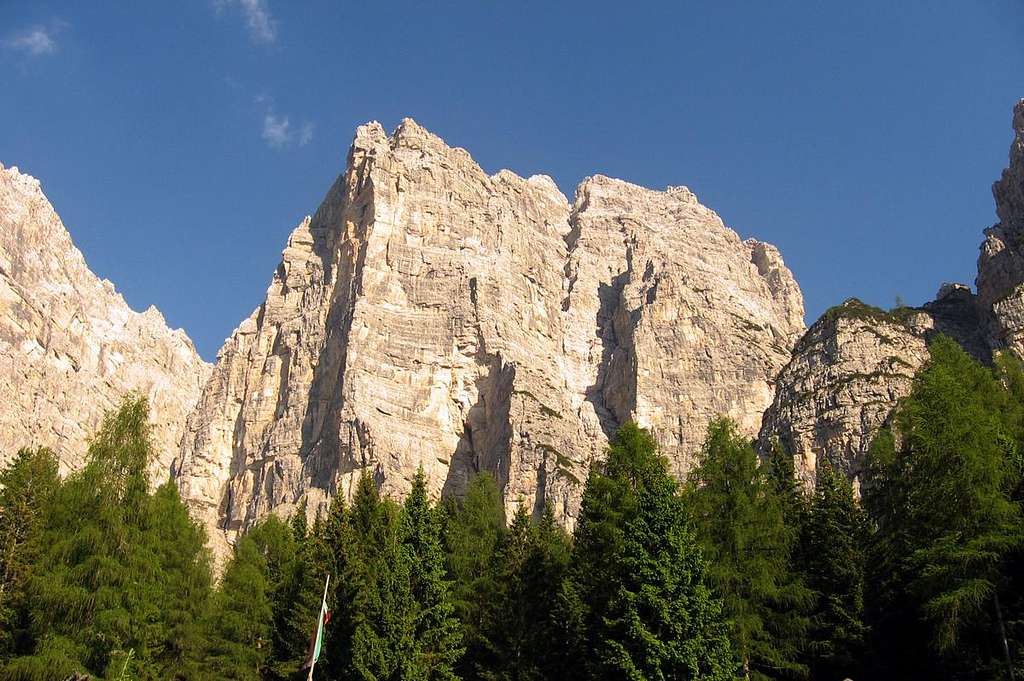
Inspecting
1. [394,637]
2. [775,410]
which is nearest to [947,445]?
[394,637]

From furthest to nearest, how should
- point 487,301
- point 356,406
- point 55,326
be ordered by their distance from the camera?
point 55,326 < point 487,301 < point 356,406

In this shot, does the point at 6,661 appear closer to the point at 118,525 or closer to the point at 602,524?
the point at 118,525

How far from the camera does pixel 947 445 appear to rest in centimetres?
3544

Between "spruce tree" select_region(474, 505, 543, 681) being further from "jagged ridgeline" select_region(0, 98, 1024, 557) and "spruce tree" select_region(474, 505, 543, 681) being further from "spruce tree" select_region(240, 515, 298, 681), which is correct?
"jagged ridgeline" select_region(0, 98, 1024, 557)

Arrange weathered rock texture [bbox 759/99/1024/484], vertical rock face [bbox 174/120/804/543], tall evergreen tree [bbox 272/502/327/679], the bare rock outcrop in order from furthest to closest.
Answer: vertical rock face [bbox 174/120/804/543] → the bare rock outcrop → weathered rock texture [bbox 759/99/1024/484] → tall evergreen tree [bbox 272/502/327/679]

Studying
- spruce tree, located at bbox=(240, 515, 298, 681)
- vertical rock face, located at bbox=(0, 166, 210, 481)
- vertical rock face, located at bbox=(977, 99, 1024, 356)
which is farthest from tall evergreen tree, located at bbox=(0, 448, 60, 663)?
vertical rock face, located at bbox=(977, 99, 1024, 356)

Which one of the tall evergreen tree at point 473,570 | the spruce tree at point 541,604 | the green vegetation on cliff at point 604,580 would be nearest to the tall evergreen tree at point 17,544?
the green vegetation on cliff at point 604,580

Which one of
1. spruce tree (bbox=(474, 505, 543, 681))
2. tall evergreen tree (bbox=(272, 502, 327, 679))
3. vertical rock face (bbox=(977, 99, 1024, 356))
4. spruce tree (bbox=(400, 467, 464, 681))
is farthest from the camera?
vertical rock face (bbox=(977, 99, 1024, 356))

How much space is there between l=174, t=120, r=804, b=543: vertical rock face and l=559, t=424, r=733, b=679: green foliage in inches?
3349

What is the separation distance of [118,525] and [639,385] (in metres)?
133

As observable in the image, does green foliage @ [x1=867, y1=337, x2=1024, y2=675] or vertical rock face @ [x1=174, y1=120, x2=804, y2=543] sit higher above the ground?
vertical rock face @ [x1=174, y1=120, x2=804, y2=543]

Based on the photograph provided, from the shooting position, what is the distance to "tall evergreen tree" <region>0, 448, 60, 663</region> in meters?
40.8

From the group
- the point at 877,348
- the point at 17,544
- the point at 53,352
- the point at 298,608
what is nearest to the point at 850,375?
Result: the point at 877,348

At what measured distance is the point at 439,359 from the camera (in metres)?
153
